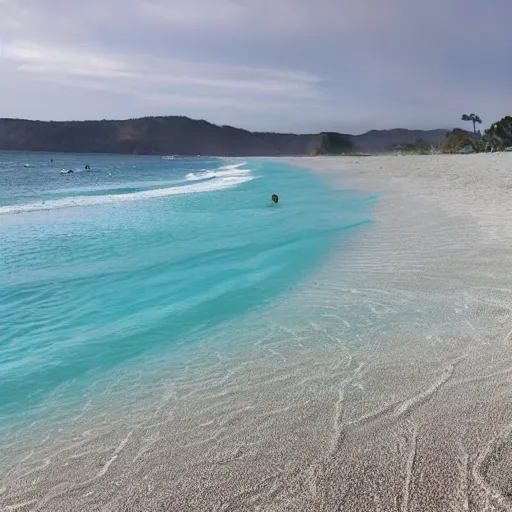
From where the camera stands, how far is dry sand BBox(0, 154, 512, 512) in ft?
9.33

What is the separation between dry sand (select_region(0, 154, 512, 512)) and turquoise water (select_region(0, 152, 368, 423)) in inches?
31.5

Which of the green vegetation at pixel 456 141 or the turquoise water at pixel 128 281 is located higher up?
the green vegetation at pixel 456 141

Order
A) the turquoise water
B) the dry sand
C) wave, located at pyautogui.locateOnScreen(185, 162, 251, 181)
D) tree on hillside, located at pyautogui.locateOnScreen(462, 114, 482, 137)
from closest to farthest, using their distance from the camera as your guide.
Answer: the dry sand, the turquoise water, wave, located at pyautogui.locateOnScreen(185, 162, 251, 181), tree on hillside, located at pyautogui.locateOnScreen(462, 114, 482, 137)

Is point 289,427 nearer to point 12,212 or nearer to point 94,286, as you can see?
point 94,286

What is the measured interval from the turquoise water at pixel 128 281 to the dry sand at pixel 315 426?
0.80 metres

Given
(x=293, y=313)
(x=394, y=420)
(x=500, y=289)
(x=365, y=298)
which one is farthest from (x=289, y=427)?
(x=500, y=289)

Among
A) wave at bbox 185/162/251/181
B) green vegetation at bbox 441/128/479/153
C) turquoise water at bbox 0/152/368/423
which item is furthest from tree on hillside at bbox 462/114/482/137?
turquoise water at bbox 0/152/368/423

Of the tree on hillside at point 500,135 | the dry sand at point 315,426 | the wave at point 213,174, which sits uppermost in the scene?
the tree on hillside at point 500,135

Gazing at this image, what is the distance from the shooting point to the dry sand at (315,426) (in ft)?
9.33

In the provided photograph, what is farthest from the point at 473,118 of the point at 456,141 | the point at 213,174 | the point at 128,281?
the point at 128,281

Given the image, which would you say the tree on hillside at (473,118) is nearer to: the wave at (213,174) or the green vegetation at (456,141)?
the green vegetation at (456,141)

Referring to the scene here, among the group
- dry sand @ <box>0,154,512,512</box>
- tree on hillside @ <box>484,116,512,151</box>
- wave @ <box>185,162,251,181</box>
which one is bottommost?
dry sand @ <box>0,154,512,512</box>

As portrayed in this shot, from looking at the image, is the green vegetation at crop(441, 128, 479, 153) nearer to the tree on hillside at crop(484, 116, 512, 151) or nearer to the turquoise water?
the tree on hillside at crop(484, 116, 512, 151)

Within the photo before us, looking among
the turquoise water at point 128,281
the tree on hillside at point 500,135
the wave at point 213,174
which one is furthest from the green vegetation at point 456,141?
the turquoise water at point 128,281
